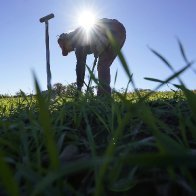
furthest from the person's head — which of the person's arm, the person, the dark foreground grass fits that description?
the dark foreground grass

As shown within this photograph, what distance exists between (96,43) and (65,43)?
1197mm

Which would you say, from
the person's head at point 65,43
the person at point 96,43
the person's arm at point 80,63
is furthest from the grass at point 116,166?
the person's head at point 65,43

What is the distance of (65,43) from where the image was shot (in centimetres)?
637

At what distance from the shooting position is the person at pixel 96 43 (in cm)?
533

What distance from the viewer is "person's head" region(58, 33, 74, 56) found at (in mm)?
6270

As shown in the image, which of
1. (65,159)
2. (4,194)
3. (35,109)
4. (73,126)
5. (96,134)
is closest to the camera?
(4,194)

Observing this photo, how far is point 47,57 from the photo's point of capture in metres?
10.2

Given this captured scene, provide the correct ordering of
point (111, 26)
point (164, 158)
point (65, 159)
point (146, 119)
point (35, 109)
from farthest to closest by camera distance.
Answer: point (111, 26) < point (35, 109) < point (65, 159) < point (146, 119) < point (164, 158)

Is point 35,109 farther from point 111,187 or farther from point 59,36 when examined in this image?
point 59,36

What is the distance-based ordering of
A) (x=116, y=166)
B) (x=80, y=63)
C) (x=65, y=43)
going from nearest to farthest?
1. (x=116, y=166)
2. (x=80, y=63)
3. (x=65, y=43)

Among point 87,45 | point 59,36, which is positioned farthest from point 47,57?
point 87,45

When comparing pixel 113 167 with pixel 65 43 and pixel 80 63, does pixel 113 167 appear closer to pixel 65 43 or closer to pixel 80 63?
pixel 80 63

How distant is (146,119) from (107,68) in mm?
5209


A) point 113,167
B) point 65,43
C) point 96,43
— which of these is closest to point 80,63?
point 65,43
